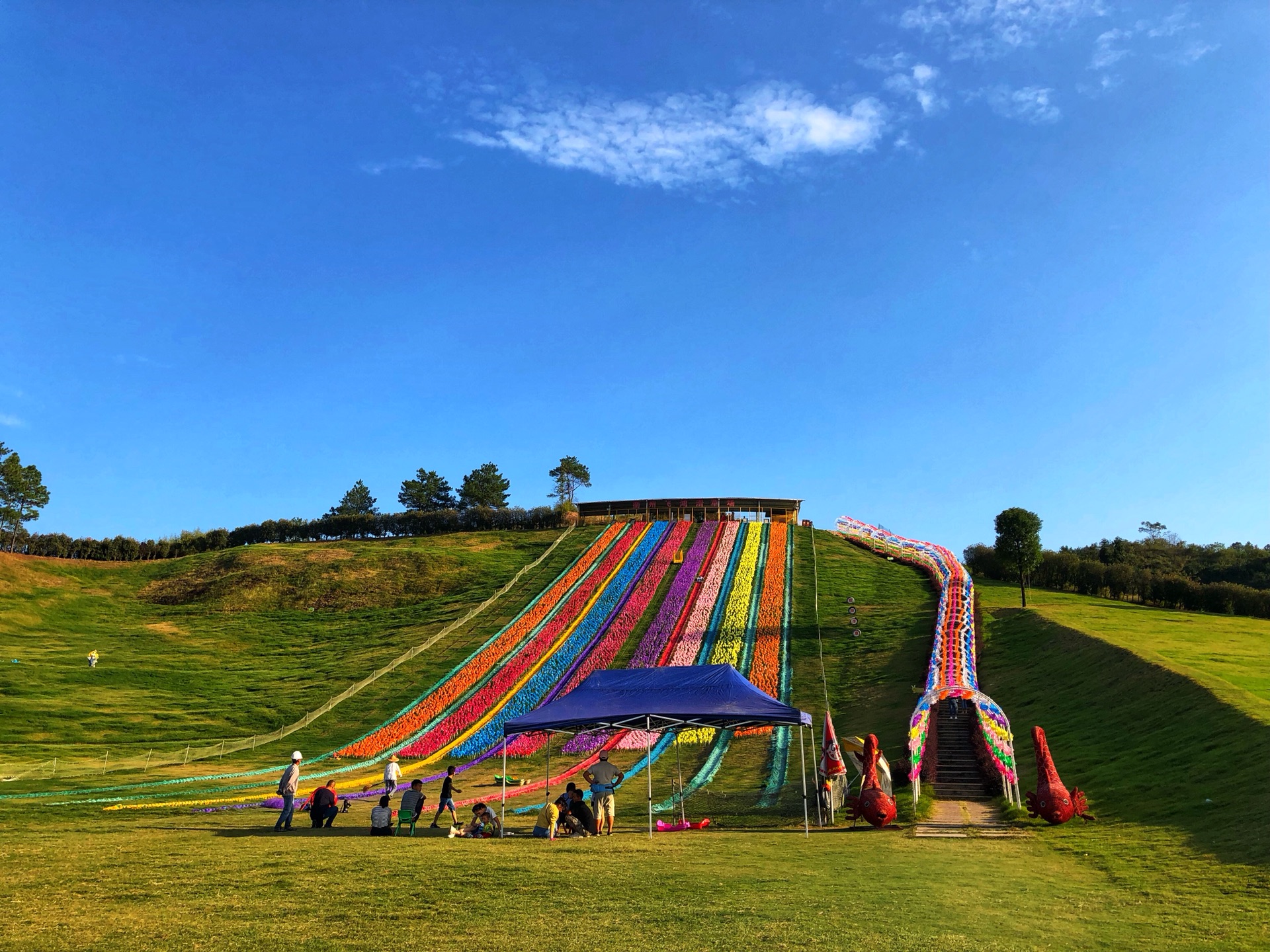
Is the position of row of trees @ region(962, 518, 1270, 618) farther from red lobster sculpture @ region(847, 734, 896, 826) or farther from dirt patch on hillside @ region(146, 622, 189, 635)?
dirt patch on hillside @ region(146, 622, 189, 635)

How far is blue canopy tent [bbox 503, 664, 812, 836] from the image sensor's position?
1786 centimetres

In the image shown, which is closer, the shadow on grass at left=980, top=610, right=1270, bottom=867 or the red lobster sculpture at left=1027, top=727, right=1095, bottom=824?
the shadow on grass at left=980, top=610, right=1270, bottom=867

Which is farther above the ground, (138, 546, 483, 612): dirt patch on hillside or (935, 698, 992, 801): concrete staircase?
(138, 546, 483, 612): dirt patch on hillside

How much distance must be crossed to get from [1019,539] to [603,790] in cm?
3744

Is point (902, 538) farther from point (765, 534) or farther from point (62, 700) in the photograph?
point (62, 700)

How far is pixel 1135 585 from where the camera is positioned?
55531mm

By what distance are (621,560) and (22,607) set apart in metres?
35.9

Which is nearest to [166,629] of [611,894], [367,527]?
[367,527]

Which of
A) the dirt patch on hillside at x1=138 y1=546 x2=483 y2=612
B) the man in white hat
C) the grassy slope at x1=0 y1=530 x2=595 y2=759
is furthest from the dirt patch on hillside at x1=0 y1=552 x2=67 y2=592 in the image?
the man in white hat

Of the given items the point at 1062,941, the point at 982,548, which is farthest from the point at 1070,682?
the point at 982,548

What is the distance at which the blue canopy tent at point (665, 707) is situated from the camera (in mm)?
17859

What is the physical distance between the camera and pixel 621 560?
58.7 metres

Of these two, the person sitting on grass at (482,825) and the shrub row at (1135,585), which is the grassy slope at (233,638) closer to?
the person sitting on grass at (482,825)

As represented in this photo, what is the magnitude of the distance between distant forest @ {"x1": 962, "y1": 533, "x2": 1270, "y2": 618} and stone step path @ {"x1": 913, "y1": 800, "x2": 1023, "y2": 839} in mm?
33306
